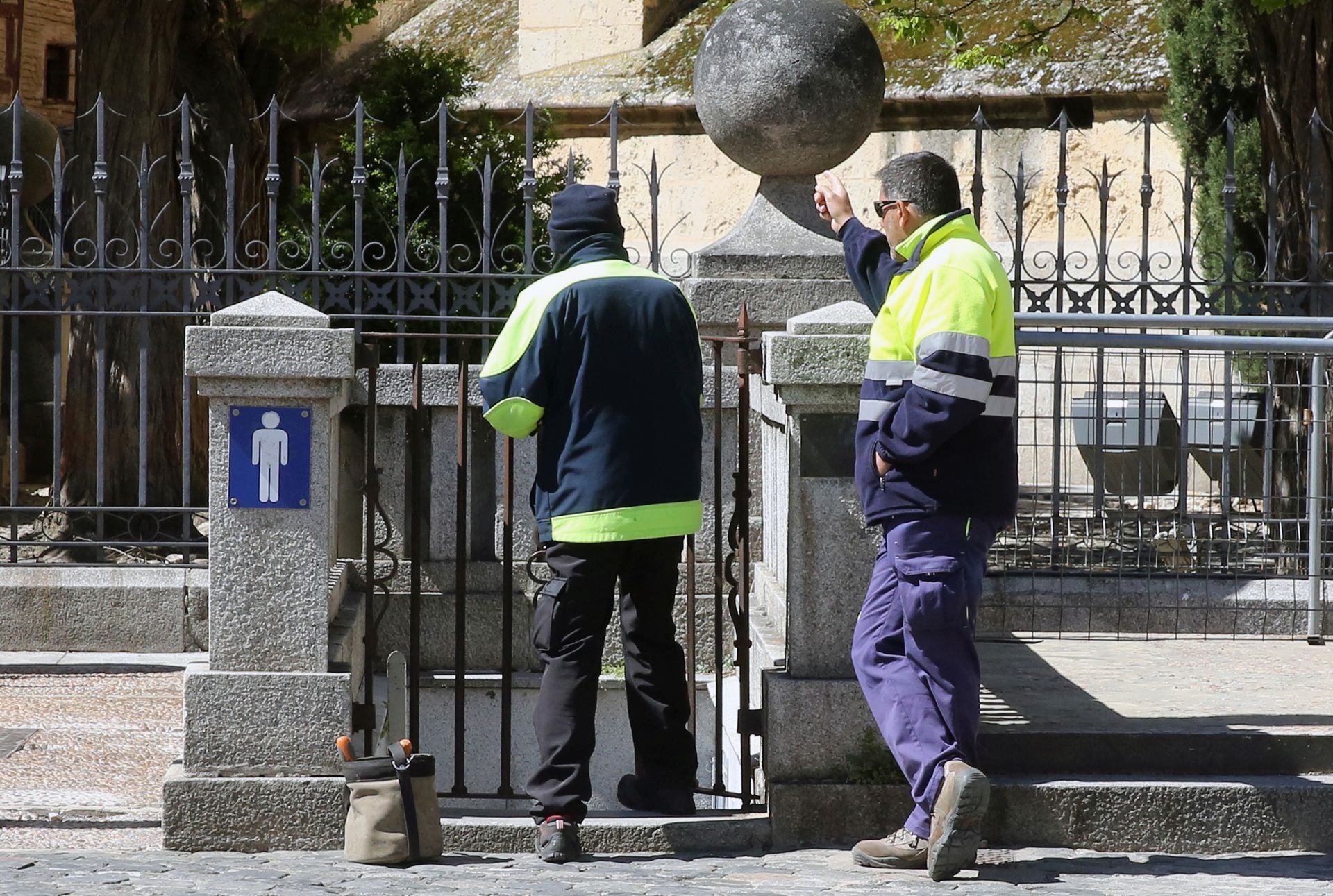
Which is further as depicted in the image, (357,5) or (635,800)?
(357,5)

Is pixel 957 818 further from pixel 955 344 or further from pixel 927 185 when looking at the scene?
pixel 927 185

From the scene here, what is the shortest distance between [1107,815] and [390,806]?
6.98ft

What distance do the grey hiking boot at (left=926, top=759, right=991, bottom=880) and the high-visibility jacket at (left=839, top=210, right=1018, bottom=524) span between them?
2.36ft

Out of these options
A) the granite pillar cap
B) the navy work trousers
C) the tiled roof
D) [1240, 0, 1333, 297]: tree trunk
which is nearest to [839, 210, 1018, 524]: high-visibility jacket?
the navy work trousers

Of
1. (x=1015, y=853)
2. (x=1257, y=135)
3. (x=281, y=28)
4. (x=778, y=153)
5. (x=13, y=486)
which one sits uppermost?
(x=281, y=28)

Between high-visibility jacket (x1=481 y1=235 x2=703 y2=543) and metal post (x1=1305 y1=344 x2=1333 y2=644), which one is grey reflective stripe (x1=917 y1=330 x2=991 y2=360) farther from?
metal post (x1=1305 y1=344 x2=1333 y2=644)

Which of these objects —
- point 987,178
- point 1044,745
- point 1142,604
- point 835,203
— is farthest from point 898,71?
point 1044,745

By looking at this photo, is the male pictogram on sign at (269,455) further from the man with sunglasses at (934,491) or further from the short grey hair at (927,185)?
the short grey hair at (927,185)

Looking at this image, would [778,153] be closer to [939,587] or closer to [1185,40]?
[939,587]

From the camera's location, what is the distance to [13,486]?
8422 mm

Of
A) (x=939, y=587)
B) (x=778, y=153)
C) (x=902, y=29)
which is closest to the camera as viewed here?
(x=939, y=587)

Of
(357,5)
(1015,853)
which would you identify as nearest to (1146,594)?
(1015,853)

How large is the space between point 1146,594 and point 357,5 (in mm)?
8551

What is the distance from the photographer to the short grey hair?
15.4 feet
